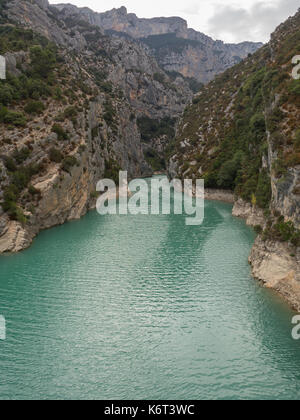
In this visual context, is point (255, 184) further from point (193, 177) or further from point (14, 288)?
point (14, 288)

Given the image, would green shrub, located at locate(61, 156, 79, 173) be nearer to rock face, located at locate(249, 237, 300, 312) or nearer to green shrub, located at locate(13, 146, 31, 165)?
green shrub, located at locate(13, 146, 31, 165)

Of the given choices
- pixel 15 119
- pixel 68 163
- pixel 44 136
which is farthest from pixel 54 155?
pixel 15 119

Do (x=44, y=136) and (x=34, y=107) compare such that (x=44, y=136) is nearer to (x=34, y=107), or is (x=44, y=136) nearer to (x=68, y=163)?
(x=68, y=163)

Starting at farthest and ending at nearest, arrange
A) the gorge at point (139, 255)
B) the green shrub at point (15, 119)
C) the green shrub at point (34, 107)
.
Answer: the green shrub at point (34, 107)
the green shrub at point (15, 119)
the gorge at point (139, 255)

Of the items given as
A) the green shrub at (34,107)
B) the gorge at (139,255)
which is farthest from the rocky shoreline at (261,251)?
the green shrub at (34,107)

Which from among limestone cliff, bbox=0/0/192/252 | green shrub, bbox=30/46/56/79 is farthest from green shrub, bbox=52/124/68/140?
green shrub, bbox=30/46/56/79

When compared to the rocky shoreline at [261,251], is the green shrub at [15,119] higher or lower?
higher

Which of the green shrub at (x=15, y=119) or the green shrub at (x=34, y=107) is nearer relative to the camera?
the green shrub at (x=15, y=119)

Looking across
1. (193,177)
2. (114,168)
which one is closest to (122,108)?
(114,168)

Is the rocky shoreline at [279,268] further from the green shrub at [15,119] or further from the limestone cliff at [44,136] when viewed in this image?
the green shrub at [15,119]
